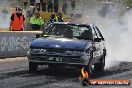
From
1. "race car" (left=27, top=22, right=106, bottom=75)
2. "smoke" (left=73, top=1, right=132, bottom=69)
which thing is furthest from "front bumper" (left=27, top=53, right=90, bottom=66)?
"smoke" (left=73, top=1, right=132, bottom=69)

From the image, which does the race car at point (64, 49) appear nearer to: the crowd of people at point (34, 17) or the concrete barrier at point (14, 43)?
the concrete barrier at point (14, 43)

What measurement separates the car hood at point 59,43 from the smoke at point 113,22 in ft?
48.3

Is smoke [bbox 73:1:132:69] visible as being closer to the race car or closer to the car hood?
the race car

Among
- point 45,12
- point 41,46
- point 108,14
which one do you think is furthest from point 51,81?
point 108,14

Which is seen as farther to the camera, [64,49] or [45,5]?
[45,5]

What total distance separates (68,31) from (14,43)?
5590mm

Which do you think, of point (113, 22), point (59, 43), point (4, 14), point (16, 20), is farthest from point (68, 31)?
point (113, 22)

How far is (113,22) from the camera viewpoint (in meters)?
42.5

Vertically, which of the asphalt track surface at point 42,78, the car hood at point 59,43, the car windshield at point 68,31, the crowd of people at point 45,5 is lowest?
Result: the asphalt track surface at point 42,78

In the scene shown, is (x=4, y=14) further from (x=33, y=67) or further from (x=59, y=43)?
(x=59, y=43)

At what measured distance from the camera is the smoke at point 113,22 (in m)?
31.4

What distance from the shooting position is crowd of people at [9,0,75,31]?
21719 mm

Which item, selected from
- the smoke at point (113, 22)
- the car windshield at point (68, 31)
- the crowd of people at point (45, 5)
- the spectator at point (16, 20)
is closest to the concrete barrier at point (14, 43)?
the spectator at point (16, 20)

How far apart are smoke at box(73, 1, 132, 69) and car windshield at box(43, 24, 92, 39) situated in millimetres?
13641
